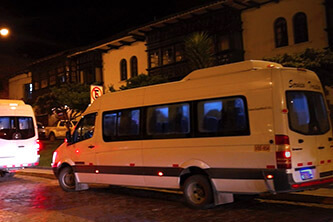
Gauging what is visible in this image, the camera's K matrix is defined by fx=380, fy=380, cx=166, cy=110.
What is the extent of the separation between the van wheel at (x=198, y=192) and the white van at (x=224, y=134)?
0.02 m

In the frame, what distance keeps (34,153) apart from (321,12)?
13.7m

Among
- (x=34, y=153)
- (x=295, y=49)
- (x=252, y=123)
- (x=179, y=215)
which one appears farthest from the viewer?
(x=295, y=49)

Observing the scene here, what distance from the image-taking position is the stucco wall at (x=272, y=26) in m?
17.4

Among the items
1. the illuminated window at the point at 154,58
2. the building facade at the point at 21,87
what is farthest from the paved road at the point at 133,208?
the building facade at the point at 21,87

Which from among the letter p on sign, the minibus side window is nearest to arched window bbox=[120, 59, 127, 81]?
the letter p on sign

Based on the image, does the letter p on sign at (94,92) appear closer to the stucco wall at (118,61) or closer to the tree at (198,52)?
the tree at (198,52)

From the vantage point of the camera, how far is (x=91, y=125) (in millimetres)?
9320

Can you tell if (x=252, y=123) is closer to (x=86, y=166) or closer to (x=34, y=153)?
(x=86, y=166)

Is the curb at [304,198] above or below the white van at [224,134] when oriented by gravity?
below

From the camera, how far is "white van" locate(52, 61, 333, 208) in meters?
6.30

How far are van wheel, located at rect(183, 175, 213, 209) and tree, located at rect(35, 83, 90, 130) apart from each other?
16.0 meters

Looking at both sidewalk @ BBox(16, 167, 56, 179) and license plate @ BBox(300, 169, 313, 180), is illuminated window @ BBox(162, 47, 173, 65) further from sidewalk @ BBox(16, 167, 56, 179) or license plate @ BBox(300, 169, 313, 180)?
license plate @ BBox(300, 169, 313, 180)

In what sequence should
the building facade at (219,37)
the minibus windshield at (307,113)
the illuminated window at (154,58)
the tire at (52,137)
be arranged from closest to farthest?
the minibus windshield at (307,113) < the building facade at (219,37) < the illuminated window at (154,58) < the tire at (52,137)

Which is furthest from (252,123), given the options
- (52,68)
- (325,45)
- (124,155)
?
(52,68)
